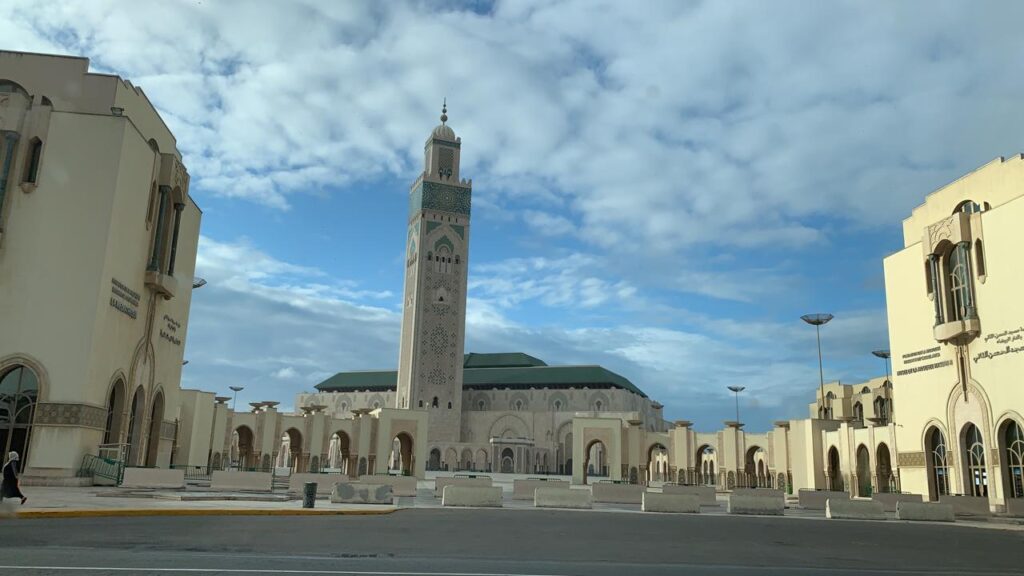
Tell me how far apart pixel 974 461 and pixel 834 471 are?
1134 cm

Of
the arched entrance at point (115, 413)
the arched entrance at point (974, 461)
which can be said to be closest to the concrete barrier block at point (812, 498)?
Result: the arched entrance at point (974, 461)

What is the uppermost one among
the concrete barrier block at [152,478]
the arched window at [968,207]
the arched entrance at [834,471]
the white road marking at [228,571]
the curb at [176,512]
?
the arched window at [968,207]

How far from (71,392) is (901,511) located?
21993 mm

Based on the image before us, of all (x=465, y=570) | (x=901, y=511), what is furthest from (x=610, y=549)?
(x=901, y=511)

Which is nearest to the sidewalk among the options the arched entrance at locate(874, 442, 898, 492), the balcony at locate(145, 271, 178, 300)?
the balcony at locate(145, 271, 178, 300)

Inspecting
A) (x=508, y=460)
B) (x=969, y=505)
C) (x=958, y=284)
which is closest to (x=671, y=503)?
(x=969, y=505)

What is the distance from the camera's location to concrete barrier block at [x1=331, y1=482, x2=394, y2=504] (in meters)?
18.9

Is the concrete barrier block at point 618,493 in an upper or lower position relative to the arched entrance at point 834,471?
lower

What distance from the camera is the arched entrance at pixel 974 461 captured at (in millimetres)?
24641

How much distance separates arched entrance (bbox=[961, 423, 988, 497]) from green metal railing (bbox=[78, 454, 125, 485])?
25786 millimetres

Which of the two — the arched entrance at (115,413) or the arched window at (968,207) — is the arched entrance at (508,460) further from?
the arched window at (968,207)

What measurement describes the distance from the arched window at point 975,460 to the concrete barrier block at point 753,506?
8171mm

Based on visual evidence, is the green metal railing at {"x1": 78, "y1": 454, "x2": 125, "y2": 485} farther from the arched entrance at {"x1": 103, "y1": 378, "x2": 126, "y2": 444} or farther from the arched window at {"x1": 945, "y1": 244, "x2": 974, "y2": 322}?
the arched window at {"x1": 945, "y1": 244, "x2": 974, "y2": 322}

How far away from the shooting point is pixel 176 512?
1371 cm
